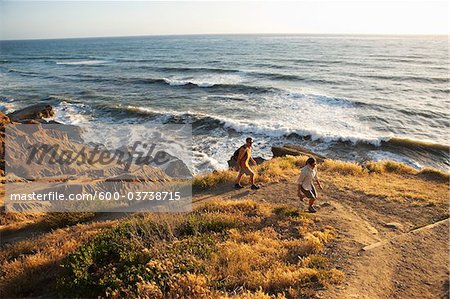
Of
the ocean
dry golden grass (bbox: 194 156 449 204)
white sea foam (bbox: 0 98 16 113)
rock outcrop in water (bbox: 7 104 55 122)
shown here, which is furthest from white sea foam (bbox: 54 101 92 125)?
dry golden grass (bbox: 194 156 449 204)

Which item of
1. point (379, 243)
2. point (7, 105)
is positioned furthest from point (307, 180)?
point (7, 105)

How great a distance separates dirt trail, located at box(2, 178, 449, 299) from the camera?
5.75 metres

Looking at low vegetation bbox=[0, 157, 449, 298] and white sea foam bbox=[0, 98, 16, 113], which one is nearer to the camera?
low vegetation bbox=[0, 157, 449, 298]

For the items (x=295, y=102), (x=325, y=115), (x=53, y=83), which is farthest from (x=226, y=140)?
(x=53, y=83)

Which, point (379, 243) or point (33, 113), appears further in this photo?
point (33, 113)

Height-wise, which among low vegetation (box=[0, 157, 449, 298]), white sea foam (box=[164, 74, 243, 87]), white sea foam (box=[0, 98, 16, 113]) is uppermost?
white sea foam (box=[164, 74, 243, 87])

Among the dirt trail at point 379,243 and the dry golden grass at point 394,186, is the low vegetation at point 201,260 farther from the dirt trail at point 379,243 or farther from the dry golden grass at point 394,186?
the dry golden grass at point 394,186

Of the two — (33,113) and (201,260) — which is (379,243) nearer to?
(201,260)

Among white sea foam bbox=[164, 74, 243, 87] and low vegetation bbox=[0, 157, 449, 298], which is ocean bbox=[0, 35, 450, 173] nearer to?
white sea foam bbox=[164, 74, 243, 87]

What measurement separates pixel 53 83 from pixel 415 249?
1966 inches

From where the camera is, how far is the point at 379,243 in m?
7.27

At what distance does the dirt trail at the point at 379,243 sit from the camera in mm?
5746

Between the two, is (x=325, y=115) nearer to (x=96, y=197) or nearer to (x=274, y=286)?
(x=96, y=197)

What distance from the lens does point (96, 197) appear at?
11.0 metres
